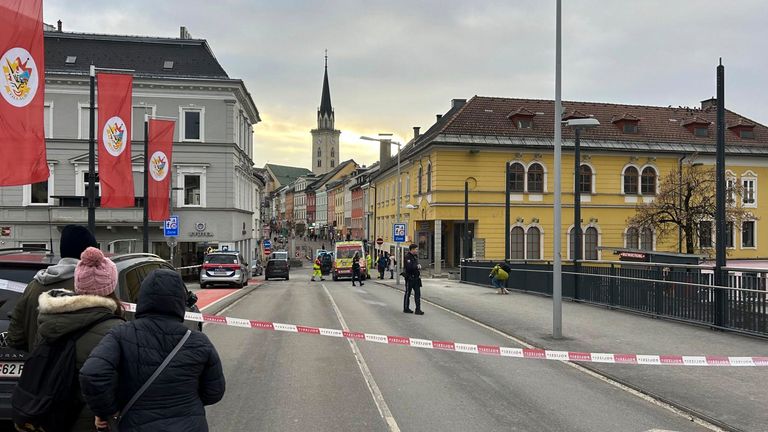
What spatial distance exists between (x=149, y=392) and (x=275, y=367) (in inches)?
234

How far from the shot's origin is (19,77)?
8906mm

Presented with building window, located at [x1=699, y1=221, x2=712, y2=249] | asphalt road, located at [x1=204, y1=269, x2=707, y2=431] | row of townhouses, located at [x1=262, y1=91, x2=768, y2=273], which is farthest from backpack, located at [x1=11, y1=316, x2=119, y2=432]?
row of townhouses, located at [x1=262, y1=91, x2=768, y2=273]

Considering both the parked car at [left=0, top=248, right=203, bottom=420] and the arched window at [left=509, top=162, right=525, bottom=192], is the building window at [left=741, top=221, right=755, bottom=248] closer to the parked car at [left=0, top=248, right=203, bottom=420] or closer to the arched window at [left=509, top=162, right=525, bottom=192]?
the arched window at [left=509, top=162, right=525, bottom=192]

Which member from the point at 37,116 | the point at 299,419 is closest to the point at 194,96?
the point at 37,116

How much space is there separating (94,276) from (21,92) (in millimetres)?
6985

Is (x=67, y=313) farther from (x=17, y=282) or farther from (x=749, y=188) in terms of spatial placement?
(x=749, y=188)

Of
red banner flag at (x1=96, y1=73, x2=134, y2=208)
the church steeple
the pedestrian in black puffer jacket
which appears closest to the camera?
the pedestrian in black puffer jacket

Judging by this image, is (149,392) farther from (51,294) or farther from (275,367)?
(275,367)

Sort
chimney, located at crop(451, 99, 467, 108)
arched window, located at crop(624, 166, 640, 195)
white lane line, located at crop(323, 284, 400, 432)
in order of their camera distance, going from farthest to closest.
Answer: chimney, located at crop(451, 99, 467, 108), arched window, located at crop(624, 166, 640, 195), white lane line, located at crop(323, 284, 400, 432)

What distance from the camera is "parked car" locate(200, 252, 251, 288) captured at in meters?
28.5

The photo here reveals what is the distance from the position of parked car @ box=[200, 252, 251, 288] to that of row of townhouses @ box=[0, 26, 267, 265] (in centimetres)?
1243

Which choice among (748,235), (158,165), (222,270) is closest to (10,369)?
(158,165)

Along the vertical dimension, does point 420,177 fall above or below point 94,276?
above

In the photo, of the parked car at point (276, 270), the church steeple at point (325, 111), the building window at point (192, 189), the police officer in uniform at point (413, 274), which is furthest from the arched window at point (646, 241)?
the church steeple at point (325, 111)
